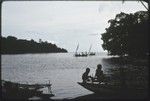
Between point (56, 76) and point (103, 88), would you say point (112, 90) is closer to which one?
point (103, 88)

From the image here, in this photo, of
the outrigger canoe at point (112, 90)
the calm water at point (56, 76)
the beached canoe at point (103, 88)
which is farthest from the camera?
the calm water at point (56, 76)

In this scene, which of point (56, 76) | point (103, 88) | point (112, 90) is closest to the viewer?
point (112, 90)

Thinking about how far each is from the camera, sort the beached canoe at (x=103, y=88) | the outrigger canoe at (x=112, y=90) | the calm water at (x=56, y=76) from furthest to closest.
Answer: the calm water at (x=56, y=76) → the beached canoe at (x=103, y=88) → the outrigger canoe at (x=112, y=90)

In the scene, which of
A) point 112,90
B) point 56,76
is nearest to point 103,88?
point 112,90

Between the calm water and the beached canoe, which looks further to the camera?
the calm water

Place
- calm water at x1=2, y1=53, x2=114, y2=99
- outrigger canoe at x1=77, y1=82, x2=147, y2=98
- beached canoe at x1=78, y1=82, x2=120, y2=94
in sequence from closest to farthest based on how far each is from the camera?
outrigger canoe at x1=77, y1=82, x2=147, y2=98 < beached canoe at x1=78, y1=82, x2=120, y2=94 < calm water at x1=2, y1=53, x2=114, y2=99

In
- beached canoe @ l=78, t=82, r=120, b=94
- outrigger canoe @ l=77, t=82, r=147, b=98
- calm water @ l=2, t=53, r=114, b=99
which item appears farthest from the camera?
calm water @ l=2, t=53, r=114, b=99

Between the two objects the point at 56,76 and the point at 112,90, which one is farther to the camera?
the point at 56,76

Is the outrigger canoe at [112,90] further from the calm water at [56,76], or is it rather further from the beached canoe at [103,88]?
the calm water at [56,76]

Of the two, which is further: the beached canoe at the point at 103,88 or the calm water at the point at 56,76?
the calm water at the point at 56,76

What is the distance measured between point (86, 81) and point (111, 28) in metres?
62.9

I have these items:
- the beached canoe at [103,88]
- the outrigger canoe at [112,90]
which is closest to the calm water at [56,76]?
the beached canoe at [103,88]

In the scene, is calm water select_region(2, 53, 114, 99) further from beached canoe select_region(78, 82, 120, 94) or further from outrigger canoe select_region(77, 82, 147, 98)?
outrigger canoe select_region(77, 82, 147, 98)

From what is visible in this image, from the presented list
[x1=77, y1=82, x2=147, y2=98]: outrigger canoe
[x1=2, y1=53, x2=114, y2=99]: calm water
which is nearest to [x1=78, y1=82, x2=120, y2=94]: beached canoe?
[x1=77, y1=82, x2=147, y2=98]: outrigger canoe
